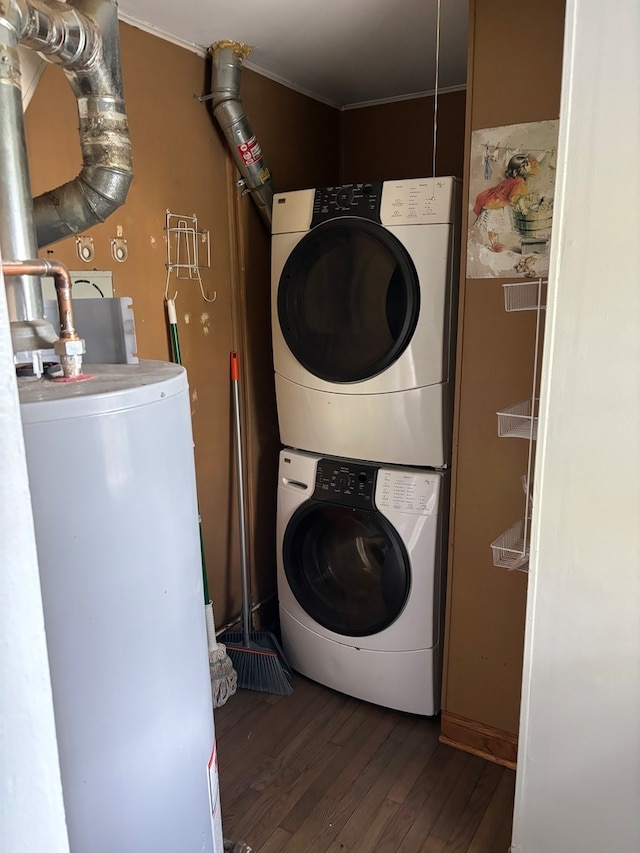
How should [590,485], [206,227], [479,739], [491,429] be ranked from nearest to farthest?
[590,485] < [491,429] < [479,739] < [206,227]

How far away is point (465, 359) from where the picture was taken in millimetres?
1914

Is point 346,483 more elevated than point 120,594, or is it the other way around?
point 120,594

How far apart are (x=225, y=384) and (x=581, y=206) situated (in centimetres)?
158

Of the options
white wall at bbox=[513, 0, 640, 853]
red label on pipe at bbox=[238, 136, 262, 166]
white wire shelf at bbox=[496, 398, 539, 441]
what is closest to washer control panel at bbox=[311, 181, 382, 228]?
red label on pipe at bbox=[238, 136, 262, 166]

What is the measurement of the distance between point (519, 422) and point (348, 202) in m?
0.90

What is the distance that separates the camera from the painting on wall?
171 cm

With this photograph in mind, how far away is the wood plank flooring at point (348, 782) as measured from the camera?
5.88 ft

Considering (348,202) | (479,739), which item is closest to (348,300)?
(348,202)

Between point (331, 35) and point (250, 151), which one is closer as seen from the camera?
point (331, 35)

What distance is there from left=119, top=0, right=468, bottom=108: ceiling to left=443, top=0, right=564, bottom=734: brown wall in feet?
1.15

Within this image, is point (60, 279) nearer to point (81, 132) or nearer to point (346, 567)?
point (81, 132)

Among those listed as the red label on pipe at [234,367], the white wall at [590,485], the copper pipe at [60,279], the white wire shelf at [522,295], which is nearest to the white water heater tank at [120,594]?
the copper pipe at [60,279]

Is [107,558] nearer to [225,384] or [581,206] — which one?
[581,206]

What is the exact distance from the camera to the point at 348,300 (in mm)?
2164
